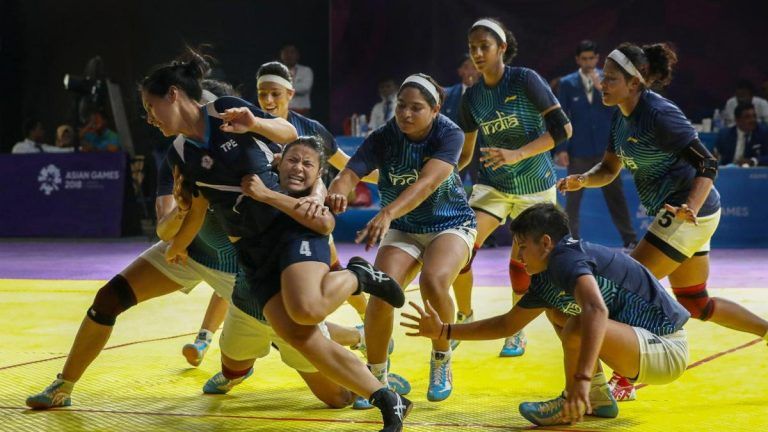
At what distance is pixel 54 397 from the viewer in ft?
14.3

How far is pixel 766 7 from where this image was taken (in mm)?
14617

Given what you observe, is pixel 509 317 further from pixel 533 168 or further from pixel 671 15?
pixel 671 15

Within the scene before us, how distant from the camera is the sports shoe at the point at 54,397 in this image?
4348 mm

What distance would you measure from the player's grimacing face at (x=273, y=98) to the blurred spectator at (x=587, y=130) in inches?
241

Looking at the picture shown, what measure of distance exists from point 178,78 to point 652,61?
233 cm

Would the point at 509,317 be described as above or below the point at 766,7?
below

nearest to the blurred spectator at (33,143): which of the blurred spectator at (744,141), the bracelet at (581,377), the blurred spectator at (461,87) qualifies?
the blurred spectator at (461,87)

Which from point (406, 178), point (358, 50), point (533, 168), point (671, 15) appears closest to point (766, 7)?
point (671, 15)

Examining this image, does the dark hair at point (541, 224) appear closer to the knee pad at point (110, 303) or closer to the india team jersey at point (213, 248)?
the india team jersey at point (213, 248)

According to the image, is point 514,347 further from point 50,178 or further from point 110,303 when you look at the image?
point 50,178

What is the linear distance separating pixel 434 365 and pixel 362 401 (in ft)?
1.32

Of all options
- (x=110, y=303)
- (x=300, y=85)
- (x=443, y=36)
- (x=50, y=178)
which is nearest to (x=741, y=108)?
(x=443, y=36)

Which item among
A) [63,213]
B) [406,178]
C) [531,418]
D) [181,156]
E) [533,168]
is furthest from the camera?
[63,213]

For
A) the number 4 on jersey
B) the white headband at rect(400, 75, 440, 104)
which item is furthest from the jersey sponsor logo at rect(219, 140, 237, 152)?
the white headband at rect(400, 75, 440, 104)
